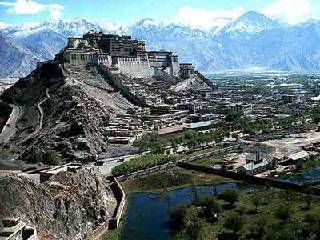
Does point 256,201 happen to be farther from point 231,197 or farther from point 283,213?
point 283,213

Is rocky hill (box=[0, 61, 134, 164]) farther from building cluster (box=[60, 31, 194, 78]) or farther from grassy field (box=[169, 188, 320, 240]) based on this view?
grassy field (box=[169, 188, 320, 240])

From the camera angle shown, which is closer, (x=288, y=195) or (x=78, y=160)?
(x=288, y=195)

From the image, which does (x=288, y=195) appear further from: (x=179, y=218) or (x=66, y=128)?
(x=66, y=128)

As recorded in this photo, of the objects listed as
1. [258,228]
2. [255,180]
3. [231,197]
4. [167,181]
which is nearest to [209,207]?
[231,197]

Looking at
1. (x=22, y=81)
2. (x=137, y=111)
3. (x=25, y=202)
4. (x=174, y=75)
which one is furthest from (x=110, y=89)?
(x=25, y=202)

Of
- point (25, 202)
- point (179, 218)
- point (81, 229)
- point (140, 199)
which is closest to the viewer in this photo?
point (25, 202)

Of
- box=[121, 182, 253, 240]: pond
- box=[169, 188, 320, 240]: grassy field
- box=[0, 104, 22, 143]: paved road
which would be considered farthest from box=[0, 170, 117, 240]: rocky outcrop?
box=[0, 104, 22, 143]: paved road
